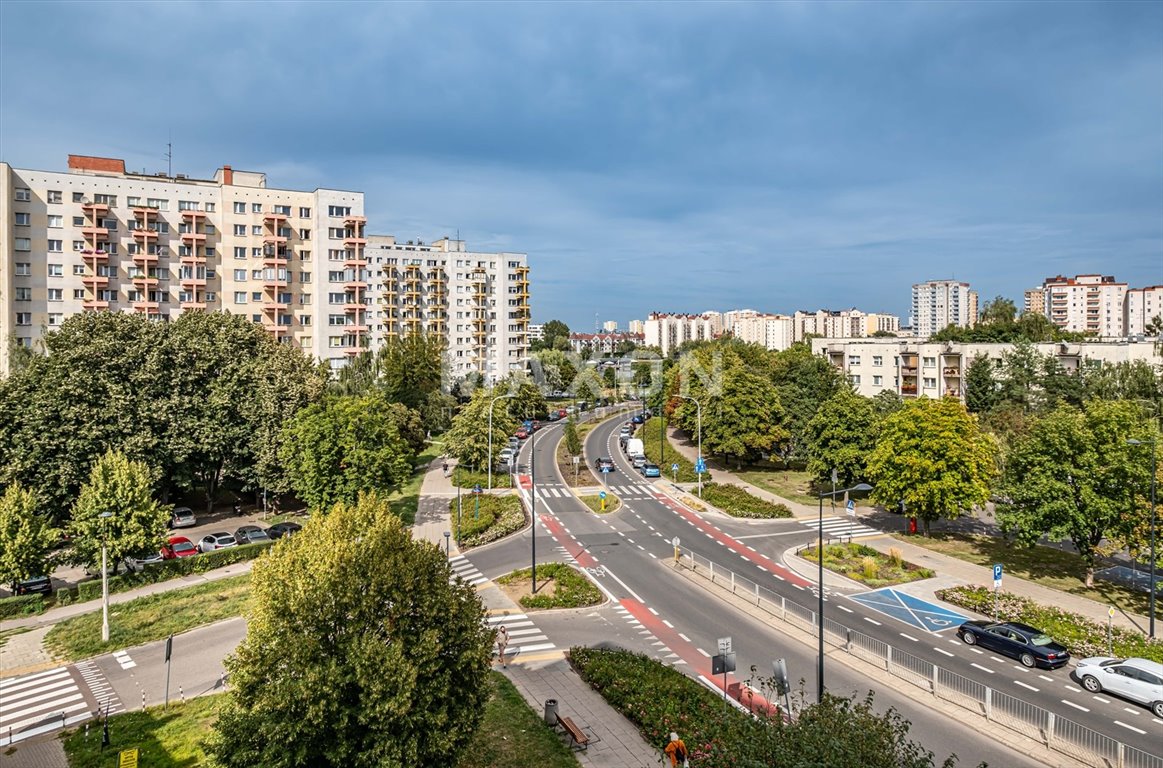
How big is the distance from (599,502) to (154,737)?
34860mm

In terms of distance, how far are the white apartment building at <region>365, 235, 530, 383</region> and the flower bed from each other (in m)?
79.6

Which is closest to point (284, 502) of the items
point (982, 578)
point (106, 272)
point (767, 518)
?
point (106, 272)

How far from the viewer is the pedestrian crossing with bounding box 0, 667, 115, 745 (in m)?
21.7

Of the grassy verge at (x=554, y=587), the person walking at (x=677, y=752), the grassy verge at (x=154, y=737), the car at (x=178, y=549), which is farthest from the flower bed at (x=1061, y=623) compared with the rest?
the car at (x=178, y=549)

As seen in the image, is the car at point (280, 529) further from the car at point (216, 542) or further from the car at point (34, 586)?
the car at point (34, 586)

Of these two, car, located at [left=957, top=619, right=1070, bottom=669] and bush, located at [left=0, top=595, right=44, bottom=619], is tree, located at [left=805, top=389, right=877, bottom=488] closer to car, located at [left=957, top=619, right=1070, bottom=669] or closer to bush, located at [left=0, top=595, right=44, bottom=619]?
car, located at [left=957, top=619, right=1070, bottom=669]

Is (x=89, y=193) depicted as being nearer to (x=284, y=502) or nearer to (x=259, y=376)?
(x=259, y=376)

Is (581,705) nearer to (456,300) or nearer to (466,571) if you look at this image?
(466,571)

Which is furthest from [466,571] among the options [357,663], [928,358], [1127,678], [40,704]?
[928,358]

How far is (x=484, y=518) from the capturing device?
45375 millimetres

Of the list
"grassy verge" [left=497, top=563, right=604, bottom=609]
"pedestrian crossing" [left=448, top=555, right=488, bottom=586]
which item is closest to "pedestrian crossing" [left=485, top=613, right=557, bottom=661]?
"grassy verge" [left=497, top=563, right=604, bottom=609]

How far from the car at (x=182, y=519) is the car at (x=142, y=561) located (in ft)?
28.0

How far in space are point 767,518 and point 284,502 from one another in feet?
114

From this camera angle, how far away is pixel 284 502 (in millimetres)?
51312
